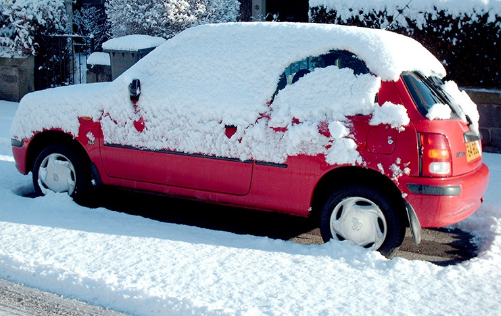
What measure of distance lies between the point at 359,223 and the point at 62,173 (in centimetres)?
305

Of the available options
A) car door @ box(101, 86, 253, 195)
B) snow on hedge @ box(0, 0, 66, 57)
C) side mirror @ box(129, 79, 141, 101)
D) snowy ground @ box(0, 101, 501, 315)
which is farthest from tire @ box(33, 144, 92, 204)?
snow on hedge @ box(0, 0, 66, 57)

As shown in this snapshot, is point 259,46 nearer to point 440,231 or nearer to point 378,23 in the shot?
point 440,231

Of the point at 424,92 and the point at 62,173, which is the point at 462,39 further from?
the point at 62,173

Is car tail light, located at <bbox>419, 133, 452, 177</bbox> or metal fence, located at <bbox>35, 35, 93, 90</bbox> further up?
metal fence, located at <bbox>35, 35, 93, 90</bbox>

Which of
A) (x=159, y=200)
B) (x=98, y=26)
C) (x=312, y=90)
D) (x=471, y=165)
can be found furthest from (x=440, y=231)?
(x=98, y=26)

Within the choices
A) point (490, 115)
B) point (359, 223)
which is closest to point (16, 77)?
point (490, 115)

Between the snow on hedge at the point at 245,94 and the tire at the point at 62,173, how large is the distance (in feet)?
0.87

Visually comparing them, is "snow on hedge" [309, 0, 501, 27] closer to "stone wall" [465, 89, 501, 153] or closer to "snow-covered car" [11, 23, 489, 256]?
"stone wall" [465, 89, 501, 153]

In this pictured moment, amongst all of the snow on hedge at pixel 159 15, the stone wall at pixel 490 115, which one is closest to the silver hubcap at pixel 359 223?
the stone wall at pixel 490 115

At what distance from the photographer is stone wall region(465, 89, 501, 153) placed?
7.86 m

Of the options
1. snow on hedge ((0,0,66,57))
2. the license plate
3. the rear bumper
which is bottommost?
the rear bumper

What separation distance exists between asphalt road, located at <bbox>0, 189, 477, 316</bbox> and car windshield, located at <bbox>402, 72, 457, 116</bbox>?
123 centimetres

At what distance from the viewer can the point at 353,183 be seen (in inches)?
172

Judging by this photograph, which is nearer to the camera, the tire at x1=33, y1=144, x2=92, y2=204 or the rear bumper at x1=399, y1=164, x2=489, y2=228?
the rear bumper at x1=399, y1=164, x2=489, y2=228
